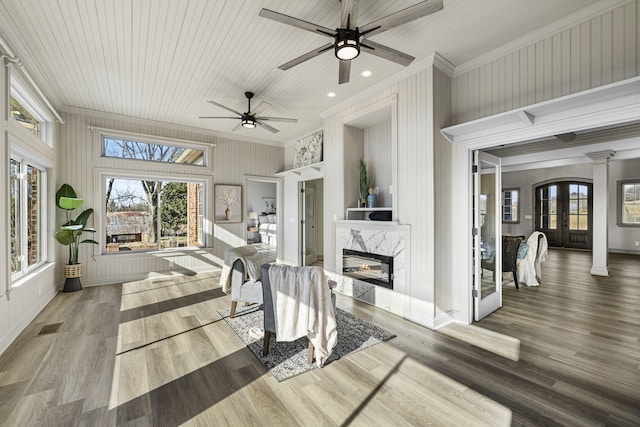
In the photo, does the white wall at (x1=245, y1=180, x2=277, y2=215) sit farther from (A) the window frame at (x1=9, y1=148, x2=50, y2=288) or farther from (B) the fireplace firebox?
(B) the fireplace firebox

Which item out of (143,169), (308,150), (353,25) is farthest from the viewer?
(308,150)

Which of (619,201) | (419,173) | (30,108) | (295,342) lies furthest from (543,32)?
(619,201)

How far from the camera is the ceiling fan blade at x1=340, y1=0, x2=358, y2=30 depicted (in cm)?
202

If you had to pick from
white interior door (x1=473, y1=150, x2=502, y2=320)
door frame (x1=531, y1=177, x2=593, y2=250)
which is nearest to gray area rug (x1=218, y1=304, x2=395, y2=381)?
white interior door (x1=473, y1=150, x2=502, y2=320)

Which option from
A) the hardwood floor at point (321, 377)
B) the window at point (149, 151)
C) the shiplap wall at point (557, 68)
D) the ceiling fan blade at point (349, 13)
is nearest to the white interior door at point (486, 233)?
the hardwood floor at point (321, 377)

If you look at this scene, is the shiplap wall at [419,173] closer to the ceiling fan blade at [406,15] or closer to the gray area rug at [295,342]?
the gray area rug at [295,342]

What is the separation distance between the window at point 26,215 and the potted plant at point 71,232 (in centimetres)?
25

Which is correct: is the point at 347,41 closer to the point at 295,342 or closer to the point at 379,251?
the point at 379,251

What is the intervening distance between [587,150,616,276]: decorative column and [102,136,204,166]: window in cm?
851

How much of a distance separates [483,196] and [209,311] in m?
3.97

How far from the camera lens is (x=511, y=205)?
10961 millimetres

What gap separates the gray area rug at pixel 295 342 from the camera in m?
2.51

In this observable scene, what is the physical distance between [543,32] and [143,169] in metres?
6.52

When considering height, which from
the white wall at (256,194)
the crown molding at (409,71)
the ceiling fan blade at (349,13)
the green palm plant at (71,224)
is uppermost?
the crown molding at (409,71)
